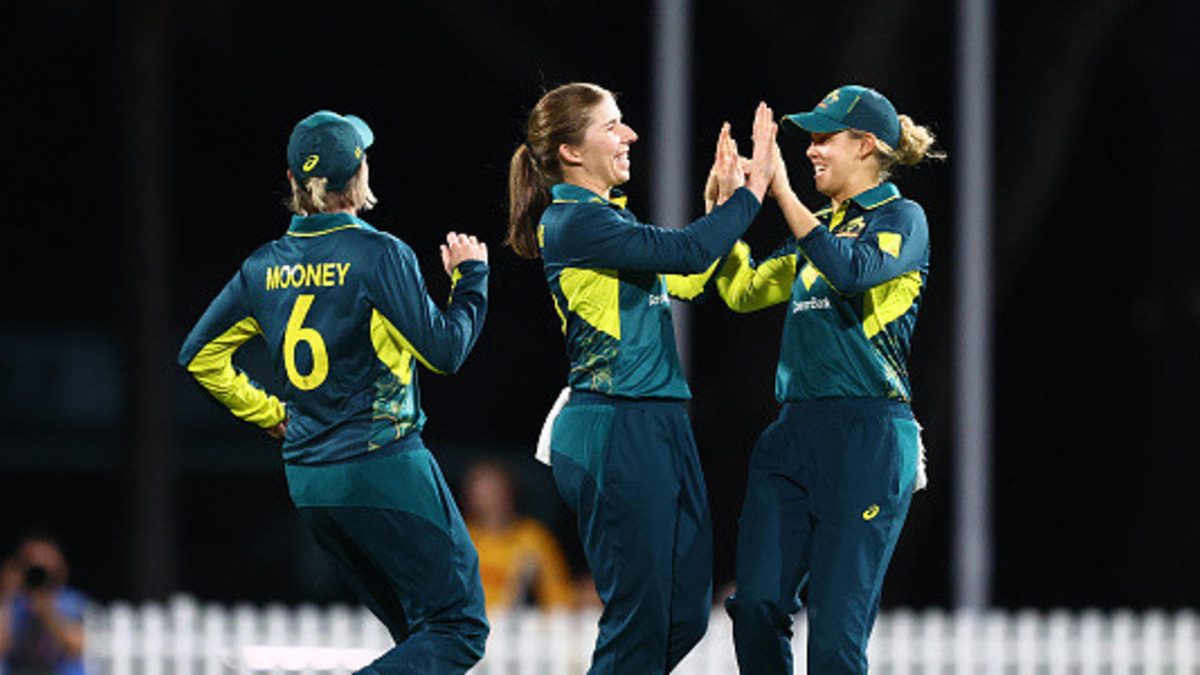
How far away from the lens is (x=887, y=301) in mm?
6422

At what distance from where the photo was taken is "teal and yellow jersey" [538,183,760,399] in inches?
246

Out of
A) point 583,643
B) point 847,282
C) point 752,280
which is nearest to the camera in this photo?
point 847,282

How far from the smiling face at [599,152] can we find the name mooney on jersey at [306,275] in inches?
26.8

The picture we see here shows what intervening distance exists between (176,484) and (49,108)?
561cm

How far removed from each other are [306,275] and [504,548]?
17.4 feet

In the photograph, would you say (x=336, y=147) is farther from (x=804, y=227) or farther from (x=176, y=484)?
(x=176, y=484)

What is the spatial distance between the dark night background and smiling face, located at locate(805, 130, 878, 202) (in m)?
3.15

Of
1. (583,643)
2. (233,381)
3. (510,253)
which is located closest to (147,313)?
(583,643)

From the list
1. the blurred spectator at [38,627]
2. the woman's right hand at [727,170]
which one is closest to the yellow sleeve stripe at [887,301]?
the woman's right hand at [727,170]

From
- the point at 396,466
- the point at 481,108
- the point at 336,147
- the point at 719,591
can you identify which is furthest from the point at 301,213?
the point at 481,108

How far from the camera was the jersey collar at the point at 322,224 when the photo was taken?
6434 millimetres

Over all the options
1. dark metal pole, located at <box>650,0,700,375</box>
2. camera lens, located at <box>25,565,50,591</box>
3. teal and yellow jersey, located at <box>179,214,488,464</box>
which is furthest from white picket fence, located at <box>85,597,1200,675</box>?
teal and yellow jersey, located at <box>179,214,488,464</box>

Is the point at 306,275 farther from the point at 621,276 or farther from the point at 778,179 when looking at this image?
the point at 778,179

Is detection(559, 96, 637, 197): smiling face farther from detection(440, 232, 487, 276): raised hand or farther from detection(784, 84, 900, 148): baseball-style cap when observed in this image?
detection(784, 84, 900, 148): baseball-style cap
